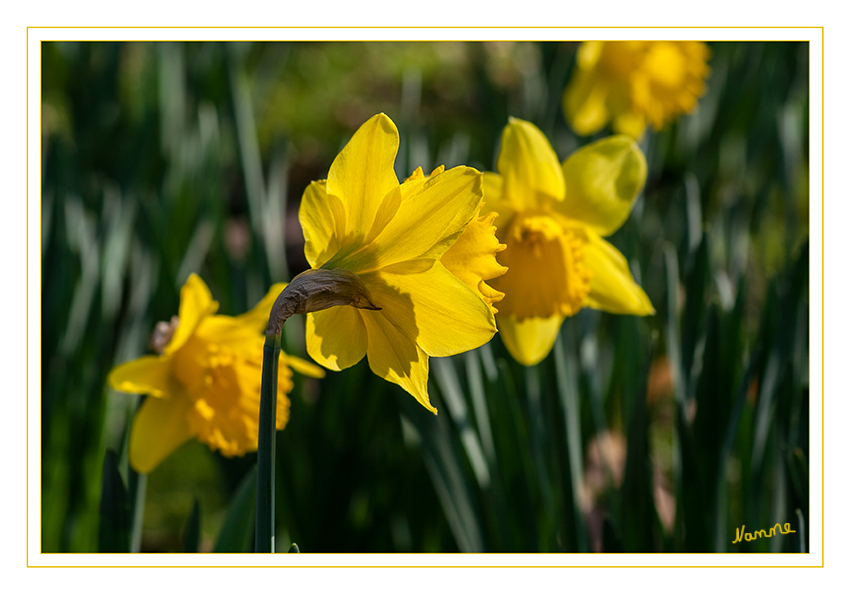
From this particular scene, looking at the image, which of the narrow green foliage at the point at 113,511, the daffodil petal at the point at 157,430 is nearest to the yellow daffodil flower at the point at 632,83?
the daffodil petal at the point at 157,430

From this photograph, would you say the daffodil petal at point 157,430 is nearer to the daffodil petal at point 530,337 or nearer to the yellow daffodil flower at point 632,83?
the daffodil petal at point 530,337

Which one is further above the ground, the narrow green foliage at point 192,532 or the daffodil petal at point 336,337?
the daffodil petal at point 336,337

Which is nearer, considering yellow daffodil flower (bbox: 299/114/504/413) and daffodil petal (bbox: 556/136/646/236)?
yellow daffodil flower (bbox: 299/114/504/413)

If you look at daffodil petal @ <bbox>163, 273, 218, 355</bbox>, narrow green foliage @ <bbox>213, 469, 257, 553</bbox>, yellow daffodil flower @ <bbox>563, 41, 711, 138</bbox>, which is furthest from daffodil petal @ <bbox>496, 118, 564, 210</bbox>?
yellow daffodil flower @ <bbox>563, 41, 711, 138</bbox>

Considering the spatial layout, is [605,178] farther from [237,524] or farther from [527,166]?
[237,524]

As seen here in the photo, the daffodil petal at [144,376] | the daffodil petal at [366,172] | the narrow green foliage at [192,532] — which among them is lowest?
the narrow green foliage at [192,532]
